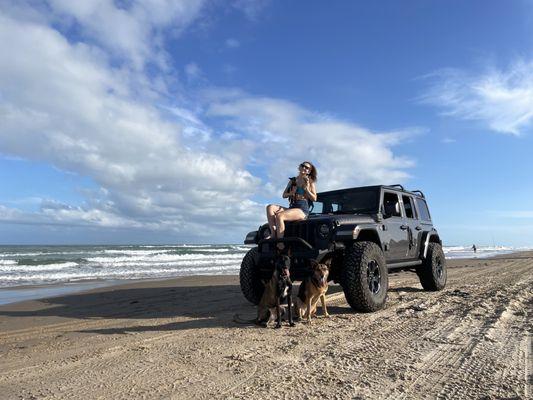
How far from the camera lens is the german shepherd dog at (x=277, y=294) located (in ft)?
16.7

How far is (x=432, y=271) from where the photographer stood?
8438 mm

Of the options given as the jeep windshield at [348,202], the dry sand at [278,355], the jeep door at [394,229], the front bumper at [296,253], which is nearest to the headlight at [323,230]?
the front bumper at [296,253]

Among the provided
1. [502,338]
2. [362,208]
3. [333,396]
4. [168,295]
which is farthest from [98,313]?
[502,338]

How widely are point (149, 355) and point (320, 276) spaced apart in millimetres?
2247

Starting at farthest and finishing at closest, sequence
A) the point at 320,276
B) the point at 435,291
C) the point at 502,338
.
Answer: the point at 435,291, the point at 320,276, the point at 502,338

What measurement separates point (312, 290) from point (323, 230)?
0.93 meters

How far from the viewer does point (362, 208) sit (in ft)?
23.9

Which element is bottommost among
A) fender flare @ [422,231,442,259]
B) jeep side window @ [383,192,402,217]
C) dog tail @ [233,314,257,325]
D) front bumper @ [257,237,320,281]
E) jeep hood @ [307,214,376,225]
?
dog tail @ [233,314,257,325]

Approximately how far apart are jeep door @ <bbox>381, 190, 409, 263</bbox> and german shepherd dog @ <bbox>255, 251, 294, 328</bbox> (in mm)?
2326

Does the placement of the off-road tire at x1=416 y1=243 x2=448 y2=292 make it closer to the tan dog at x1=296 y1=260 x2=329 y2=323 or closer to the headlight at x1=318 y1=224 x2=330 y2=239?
the headlight at x1=318 y1=224 x2=330 y2=239

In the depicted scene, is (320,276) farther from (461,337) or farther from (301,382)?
(301,382)

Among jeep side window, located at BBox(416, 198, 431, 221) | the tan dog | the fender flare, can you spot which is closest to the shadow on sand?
the tan dog

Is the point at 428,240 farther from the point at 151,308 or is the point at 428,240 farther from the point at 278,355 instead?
the point at 278,355

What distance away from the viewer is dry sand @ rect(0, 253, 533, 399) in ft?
9.93
